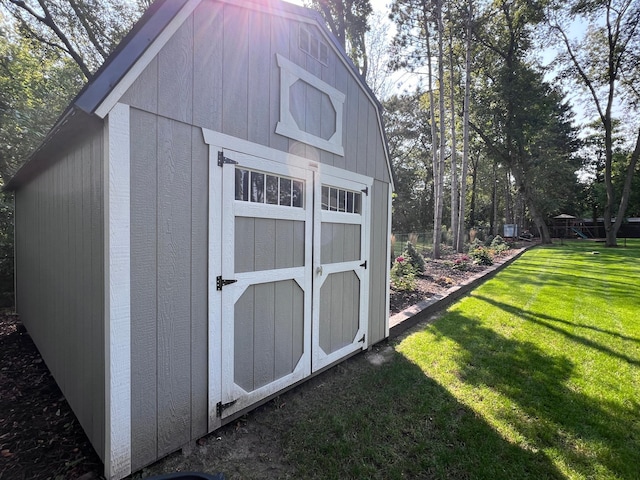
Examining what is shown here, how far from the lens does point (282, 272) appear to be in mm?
2678

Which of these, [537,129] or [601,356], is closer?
[601,356]

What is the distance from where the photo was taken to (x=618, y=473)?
1.96 m

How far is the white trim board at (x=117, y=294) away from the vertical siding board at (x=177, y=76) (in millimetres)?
258

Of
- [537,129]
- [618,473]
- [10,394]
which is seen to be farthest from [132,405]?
[537,129]

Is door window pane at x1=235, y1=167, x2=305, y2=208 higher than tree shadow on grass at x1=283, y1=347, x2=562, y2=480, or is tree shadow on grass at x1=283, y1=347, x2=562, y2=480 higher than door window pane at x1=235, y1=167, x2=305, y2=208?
door window pane at x1=235, y1=167, x2=305, y2=208

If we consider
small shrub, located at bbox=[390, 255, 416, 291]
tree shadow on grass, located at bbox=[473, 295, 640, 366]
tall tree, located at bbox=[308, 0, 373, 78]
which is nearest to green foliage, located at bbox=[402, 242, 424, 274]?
small shrub, located at bbox=[390, 255, 416, 291]

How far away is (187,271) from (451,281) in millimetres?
6622

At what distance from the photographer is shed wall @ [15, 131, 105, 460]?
1.90 m

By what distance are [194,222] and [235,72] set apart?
1.12 meters

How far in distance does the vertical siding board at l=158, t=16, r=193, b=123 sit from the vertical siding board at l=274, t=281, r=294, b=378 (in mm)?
1466

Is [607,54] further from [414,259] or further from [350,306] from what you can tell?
[350,306]

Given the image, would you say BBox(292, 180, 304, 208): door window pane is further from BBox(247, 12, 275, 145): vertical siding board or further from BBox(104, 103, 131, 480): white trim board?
BBox(104, 103, 131, 480): white trim board

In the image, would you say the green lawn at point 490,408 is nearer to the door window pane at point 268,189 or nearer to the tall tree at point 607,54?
the door window pane at point 268,189

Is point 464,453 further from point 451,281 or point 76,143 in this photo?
point 451,281
